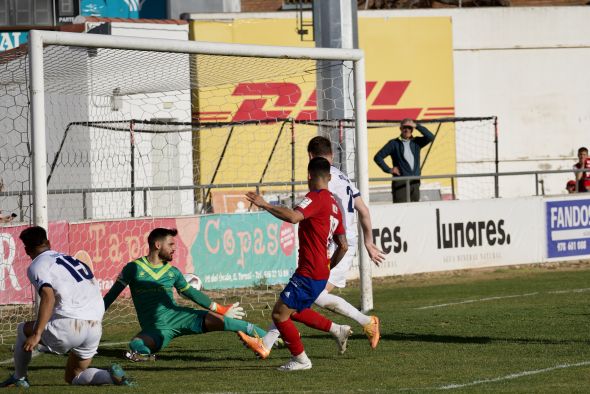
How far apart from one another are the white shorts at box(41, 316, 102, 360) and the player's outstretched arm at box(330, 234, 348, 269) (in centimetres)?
246

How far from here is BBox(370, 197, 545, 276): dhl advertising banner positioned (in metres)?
19.8

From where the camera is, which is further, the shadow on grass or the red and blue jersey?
the shadow on grass

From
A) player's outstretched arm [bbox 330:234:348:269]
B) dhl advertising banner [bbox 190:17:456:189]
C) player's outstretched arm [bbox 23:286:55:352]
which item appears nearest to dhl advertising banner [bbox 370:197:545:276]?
dhl advertising banner [bbox 190:17:456:189]

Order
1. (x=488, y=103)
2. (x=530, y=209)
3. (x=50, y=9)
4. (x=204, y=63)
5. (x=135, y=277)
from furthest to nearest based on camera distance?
(x=488, y=103)
(x=50, y=9)
(x=530, y=209)
(x=204, y=63)
(x=135, y=277)

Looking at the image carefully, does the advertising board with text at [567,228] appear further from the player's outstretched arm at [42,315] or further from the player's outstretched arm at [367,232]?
the player's outstretched arm at [42,315]

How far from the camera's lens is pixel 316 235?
32.1 feet

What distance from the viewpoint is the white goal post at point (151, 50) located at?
11875mm

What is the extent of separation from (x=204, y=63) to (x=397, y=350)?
18.0ft

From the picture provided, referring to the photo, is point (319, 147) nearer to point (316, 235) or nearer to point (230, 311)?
point (316, 235)

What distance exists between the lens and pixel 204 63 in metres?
15.0

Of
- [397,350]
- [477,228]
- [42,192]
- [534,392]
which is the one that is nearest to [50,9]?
[477,228]

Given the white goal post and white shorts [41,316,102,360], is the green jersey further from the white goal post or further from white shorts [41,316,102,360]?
white shorts [41,316,102,360]

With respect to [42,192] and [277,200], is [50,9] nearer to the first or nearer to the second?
[277,200]

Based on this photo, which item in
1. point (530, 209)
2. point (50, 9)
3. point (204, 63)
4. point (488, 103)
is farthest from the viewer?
point (488, 103)
